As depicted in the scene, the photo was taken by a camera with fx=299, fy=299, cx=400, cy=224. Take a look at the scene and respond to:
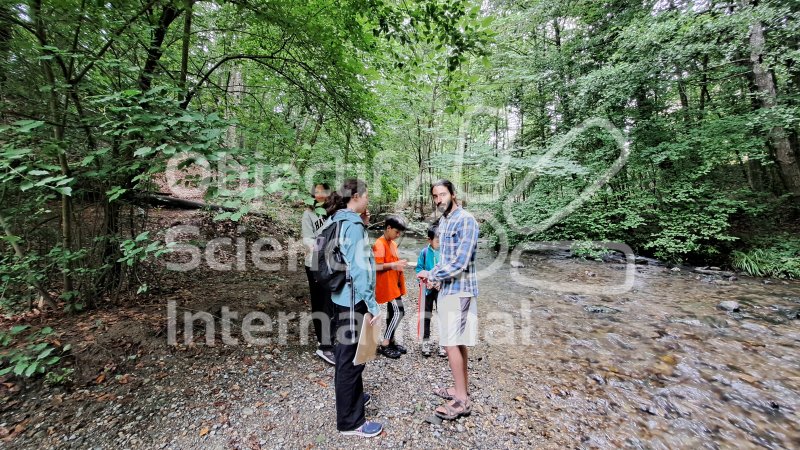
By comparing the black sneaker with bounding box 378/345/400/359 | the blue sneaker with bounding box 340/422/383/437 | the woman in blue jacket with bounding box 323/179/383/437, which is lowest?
the blue sneaker with bounding box 340/422/383/437

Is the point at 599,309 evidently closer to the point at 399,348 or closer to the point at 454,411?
the point at 399,348

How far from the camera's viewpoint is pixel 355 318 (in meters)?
2.52

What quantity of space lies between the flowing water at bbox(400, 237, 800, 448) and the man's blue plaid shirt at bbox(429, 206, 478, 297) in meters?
1.51

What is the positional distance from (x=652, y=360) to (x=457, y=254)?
12.5 ft

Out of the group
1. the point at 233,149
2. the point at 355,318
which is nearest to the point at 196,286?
the point at 233,149

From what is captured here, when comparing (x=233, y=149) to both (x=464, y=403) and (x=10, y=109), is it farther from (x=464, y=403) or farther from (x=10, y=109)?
(x=464, y=403)

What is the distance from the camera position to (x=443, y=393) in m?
3.30

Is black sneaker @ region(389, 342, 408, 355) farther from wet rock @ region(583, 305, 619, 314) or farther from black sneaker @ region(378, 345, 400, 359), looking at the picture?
wet rock @ region(583, 305, 619, 314)

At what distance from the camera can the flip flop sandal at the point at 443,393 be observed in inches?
128

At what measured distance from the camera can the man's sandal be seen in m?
2.87

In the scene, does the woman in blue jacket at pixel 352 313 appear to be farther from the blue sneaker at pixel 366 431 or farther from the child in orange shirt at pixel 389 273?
the child in orange shirt at pixel 389 273

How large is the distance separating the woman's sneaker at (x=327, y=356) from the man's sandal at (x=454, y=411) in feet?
5.01

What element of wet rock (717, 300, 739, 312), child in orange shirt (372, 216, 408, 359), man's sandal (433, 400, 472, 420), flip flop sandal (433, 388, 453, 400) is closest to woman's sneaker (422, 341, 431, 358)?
child in orange shirt (372, 216, 408, 359)

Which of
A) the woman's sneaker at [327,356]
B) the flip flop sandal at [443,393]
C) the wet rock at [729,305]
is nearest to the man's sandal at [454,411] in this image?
the flip flop sandal at [443,393]
